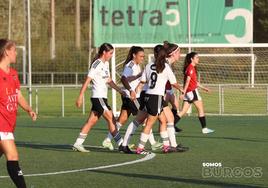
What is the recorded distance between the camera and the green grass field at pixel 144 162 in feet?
31.9

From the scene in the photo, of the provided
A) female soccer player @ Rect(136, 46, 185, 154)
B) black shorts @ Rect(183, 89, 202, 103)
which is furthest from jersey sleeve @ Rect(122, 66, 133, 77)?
black shorts @ Rect(183, 89, 202, 103)

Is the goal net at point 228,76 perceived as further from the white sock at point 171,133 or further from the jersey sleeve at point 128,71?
the white sock at point 171,133

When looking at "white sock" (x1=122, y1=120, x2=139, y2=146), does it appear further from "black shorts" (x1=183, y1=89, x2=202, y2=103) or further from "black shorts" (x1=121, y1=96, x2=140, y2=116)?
"black shorts" (x1=183, y1=89, x2=202, y2=103)

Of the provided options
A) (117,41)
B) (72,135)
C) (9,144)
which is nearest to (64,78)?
(117,41)

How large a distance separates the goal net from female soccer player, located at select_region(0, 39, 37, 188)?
1537cm

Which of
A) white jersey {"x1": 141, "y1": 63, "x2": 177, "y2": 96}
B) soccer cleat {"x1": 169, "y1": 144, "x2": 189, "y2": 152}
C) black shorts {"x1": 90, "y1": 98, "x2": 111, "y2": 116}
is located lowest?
soccer cleat {"x1": 169, "y1": 144, "x2": 189, "y2": 152}

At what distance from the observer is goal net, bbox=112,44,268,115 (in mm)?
27078

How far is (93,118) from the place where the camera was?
13344 millimetres

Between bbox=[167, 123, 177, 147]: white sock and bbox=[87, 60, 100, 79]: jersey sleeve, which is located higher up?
bbox=[87, 60, 100, 79]: jersey sleeve

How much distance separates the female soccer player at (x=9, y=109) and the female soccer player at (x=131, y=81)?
4.84 meters

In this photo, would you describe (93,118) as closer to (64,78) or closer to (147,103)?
(147,103)

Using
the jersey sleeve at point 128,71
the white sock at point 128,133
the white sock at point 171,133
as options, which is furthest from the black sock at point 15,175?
the jersey sleeve at point 128,71

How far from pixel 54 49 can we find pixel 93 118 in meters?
34.7

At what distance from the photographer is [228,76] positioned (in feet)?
121
